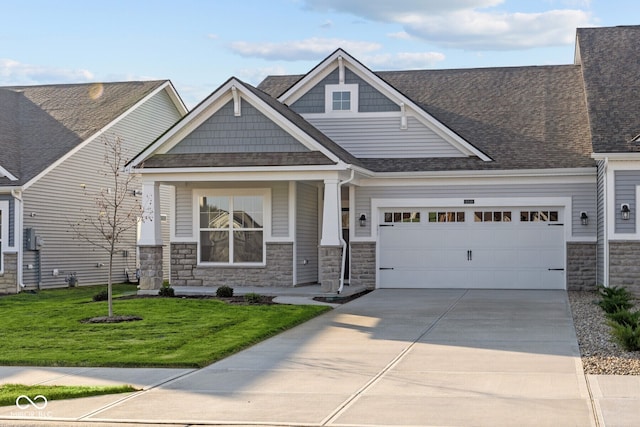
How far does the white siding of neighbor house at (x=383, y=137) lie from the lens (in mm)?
24422

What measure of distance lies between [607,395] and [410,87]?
19.1 m

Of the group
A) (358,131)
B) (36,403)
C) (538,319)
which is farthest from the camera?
(358,131)

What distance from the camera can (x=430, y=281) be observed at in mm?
23922

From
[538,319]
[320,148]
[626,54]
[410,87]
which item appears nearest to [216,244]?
[320,148]

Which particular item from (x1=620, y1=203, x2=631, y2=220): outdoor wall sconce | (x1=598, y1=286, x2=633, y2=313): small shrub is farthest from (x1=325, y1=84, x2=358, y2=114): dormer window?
(x1=598, y1=286, x2=633, y2=313): small shrub

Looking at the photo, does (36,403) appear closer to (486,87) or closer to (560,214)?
(560,214)

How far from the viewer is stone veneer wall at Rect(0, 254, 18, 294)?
24203mm

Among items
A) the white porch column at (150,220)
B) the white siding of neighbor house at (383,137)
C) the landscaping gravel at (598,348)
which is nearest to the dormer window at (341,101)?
the white siding of neighbor house at (383,137)

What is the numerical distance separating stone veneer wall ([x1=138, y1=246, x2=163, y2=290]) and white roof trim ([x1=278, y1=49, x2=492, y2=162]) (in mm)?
5881

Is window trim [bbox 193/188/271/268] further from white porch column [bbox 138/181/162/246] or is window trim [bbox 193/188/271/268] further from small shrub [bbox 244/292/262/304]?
small shrub [bbox 244/292/262/304]

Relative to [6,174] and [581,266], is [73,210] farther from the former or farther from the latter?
[581,266]

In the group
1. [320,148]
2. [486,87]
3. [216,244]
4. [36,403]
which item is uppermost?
[486,87]

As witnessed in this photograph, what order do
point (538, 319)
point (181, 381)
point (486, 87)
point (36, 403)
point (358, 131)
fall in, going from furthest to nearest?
point (486, 87) < point (358, 131) < point (538, 319) < point (181, 381) < point (36, 403)

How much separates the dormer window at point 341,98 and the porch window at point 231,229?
3392mm
